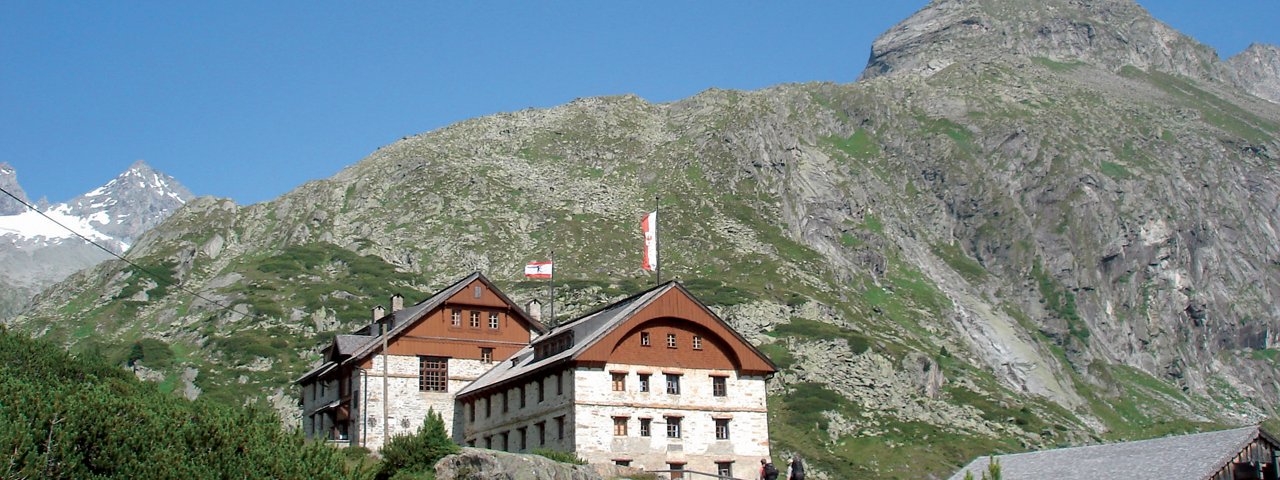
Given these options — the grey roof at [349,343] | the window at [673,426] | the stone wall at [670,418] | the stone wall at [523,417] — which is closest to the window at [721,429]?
the stone wall at [670,418]

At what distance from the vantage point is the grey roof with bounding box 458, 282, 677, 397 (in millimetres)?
68000

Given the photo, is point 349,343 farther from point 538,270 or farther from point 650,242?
point 650,242

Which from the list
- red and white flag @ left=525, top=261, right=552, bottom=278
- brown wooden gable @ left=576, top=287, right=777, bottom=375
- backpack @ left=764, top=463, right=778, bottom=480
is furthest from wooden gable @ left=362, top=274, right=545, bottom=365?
backpack @ left=764, top=463, right=778, bottom=480

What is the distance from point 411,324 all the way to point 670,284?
17.9 meters

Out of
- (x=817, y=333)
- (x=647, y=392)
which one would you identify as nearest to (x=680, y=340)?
(x=647, y=392)

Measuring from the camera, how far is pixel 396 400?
7794 cm

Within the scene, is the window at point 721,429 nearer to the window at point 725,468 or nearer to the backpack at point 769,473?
the window at point 725,468

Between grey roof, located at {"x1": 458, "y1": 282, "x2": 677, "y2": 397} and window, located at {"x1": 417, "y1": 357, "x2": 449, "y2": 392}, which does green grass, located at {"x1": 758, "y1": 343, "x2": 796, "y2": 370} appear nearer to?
window, located at {"x1": 417, "y1": 357, "x2": 449, "y2": 392}

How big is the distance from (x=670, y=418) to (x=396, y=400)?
751 inches

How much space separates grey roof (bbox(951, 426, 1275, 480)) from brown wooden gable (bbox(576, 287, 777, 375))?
16304 millimetres

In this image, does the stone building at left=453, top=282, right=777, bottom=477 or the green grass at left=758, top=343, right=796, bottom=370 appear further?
the green grass at left=758, top=343, right=796, bottom=370

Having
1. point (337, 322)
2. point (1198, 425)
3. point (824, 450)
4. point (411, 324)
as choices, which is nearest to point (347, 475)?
point (411, 324)

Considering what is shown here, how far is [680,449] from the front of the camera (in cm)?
6819

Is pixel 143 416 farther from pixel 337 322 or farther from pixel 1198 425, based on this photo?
pixel 1198 425
